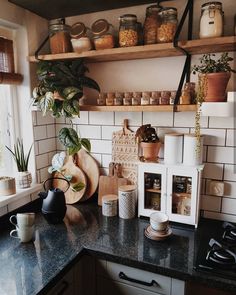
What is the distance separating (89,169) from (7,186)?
0.51m

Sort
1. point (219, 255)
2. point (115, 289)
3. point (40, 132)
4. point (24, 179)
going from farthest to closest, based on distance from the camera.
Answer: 1. point (40, 132)
2. point (24, 179)
3. point (115, 289)
4. point (219, 255)

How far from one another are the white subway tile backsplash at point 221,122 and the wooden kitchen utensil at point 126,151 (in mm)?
445

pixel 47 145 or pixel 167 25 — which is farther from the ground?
pixel 167 25

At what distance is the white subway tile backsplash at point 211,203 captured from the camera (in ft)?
4.65

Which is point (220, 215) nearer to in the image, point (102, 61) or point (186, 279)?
point (186, 279)

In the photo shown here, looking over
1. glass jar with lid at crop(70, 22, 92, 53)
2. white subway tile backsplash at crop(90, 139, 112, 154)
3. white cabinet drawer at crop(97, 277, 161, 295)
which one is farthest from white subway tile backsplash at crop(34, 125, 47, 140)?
white cabinet drawer at crop(97, 277, 161, 295)

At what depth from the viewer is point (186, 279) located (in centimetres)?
100

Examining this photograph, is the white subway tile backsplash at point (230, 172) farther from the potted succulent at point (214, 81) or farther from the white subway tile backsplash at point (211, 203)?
the potted succulent at point (214, 81)

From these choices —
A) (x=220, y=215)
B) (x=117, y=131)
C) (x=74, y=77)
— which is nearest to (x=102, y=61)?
(x=74, y=77)

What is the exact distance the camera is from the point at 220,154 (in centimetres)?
137

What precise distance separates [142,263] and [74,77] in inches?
40.9

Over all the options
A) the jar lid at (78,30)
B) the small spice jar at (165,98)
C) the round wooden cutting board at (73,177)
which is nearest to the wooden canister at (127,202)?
the round wooden cutting board at (73,177)

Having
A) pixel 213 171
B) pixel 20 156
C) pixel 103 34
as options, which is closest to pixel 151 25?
pixel 103 34

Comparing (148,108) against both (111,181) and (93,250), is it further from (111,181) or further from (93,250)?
(93,250)
